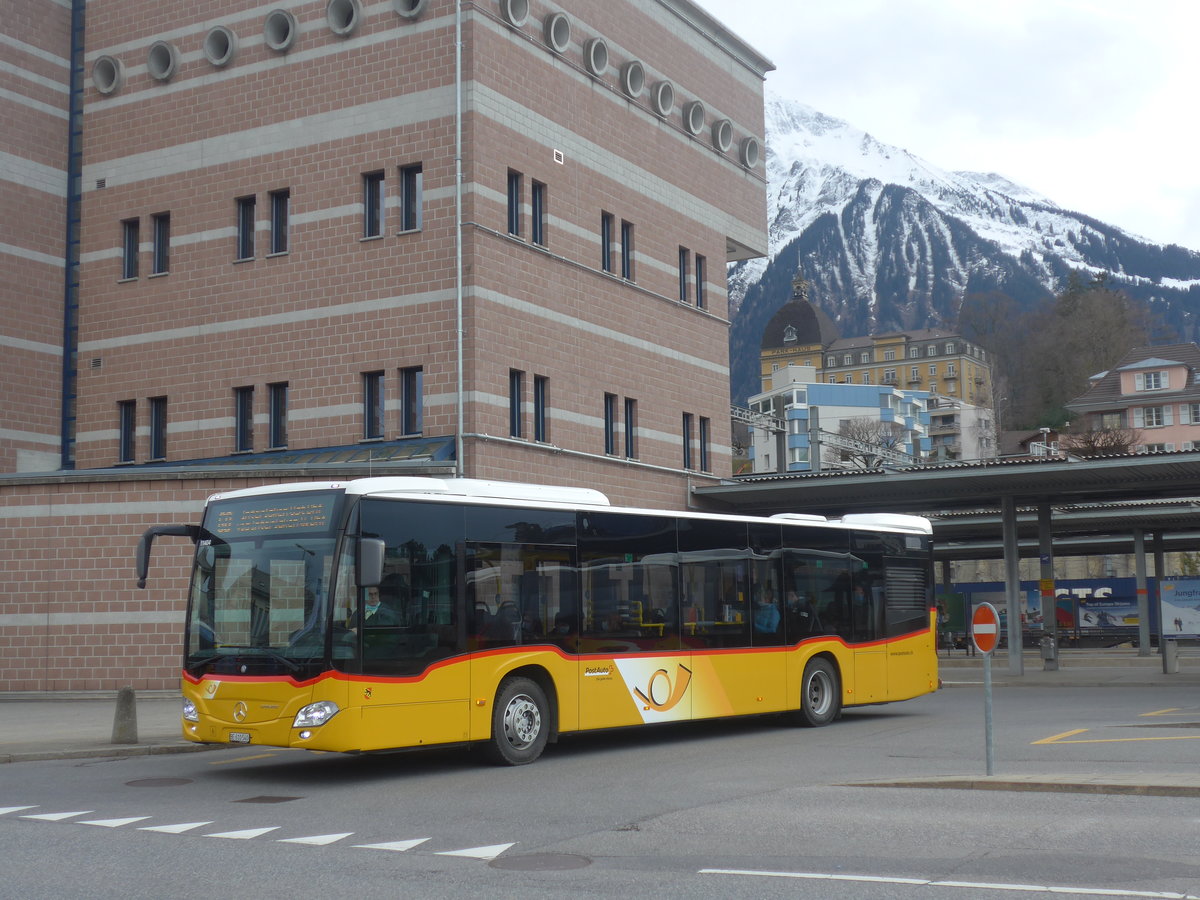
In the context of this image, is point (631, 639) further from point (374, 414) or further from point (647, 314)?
point (647, 314)

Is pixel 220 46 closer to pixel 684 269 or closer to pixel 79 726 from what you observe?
pixel 684 269

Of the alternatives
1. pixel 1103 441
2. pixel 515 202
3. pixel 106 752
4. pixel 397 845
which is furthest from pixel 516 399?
pixel 1103 441

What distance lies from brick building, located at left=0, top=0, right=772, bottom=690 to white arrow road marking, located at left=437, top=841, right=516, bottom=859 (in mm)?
17494

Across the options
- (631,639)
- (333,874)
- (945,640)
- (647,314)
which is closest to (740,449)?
(945,640)

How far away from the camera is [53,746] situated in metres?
17.0

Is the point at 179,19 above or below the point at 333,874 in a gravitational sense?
above

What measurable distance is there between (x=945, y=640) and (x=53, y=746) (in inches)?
1600

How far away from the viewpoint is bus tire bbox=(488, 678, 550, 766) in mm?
14945

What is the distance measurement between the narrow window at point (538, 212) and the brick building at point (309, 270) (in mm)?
65

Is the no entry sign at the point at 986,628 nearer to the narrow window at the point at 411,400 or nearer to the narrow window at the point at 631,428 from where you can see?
the narrow window at the point at 411,400

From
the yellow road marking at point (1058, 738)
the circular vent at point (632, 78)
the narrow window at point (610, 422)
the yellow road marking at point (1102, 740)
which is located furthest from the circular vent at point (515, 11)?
the yellow road marking at point (1102, 740)

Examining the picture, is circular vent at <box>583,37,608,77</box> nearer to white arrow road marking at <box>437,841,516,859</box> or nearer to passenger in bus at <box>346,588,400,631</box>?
passenger in bus at <box>346,588,400,631</box>

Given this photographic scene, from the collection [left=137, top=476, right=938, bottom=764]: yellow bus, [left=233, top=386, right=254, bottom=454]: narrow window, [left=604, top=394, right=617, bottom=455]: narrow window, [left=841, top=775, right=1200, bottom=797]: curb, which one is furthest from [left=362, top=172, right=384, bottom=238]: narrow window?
[left=841, top=775, right=1200, bottom=797]: curb

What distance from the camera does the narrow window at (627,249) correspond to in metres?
35.3
